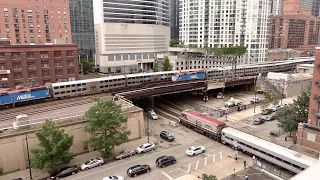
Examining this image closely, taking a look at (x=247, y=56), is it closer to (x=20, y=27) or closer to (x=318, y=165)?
(x=20, y=27)

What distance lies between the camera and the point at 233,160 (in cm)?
Result: 3225

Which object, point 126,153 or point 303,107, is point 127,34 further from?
point 303,107

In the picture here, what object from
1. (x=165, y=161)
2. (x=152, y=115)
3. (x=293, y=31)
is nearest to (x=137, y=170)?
(x=165, y=161)

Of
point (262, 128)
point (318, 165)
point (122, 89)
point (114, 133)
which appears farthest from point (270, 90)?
point (318, 165)

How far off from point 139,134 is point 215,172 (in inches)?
594

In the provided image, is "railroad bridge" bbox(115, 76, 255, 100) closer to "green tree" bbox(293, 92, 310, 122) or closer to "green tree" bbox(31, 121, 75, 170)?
"green tree" bbox(31, 121, 75, 170)

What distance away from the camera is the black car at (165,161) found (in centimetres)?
3050

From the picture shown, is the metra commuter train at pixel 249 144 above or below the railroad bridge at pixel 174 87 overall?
below

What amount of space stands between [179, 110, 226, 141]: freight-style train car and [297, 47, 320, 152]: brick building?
1116 centimetres

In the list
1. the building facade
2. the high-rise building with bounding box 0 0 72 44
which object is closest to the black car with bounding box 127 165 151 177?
the high-rise building with bounding box 0 0 72 44

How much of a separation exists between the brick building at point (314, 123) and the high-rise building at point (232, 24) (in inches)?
3399

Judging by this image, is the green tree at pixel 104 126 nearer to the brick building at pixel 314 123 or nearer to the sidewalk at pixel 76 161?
the sidewalk at pixel 76 161

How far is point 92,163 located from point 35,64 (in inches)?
2056

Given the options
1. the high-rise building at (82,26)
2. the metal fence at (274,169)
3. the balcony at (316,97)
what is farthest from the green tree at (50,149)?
the high-rise building at (82,26)
